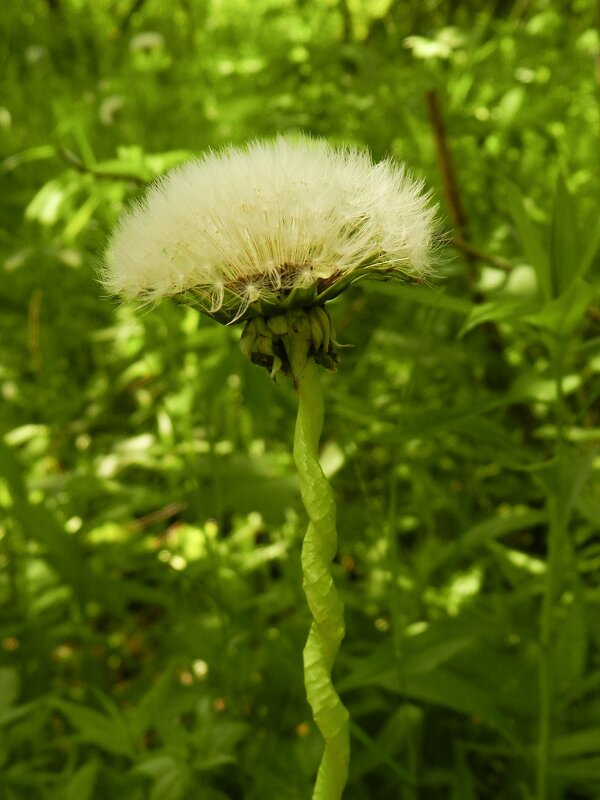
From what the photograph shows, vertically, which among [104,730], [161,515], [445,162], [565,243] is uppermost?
[565,243]

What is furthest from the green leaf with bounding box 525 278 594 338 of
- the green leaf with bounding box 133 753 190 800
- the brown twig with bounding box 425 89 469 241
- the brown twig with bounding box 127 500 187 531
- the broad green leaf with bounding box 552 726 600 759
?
the brown twig with bounding box 127 500 187 531

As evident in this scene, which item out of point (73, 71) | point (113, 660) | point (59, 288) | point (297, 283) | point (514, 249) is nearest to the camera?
point (297, 283)

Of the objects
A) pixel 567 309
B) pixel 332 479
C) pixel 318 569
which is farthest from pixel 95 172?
pixel 318 569

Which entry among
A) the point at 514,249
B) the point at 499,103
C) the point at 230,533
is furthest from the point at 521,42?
the point at 230,533

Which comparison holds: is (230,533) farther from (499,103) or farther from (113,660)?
(499,103)

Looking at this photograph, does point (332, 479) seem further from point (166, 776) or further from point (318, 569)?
point (318, 569)

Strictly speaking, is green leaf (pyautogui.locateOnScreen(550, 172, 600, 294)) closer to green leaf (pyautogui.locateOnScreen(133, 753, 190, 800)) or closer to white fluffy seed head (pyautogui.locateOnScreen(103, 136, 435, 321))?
white fluffy seed head (pyautogui.locateOnScreen(103, 136, 435, 321))
